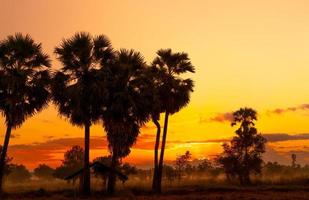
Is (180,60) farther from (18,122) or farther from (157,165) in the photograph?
(18,122)

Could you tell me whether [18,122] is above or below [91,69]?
below

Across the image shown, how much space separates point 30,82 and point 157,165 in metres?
17.9

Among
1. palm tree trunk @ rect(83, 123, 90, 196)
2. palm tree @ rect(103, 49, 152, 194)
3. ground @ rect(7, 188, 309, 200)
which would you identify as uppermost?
palm tree @ rect(103, 49, 152, 194)

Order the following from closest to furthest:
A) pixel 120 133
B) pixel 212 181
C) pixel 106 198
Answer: pixel 106 198 < pixel 120 133 < pixel 212 181

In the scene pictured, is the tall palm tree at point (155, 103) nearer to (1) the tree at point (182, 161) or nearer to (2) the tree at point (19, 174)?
(1) the tree at point (182, 161)

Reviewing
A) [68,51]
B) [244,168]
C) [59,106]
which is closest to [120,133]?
[59,106]

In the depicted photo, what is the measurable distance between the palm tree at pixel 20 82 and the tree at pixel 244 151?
3124 cm

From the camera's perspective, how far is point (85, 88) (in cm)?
4853

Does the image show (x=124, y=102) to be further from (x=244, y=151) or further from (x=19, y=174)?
(x=19, y=174)

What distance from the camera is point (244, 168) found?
68.0 meters

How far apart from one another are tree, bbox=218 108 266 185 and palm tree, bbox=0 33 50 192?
31242mm

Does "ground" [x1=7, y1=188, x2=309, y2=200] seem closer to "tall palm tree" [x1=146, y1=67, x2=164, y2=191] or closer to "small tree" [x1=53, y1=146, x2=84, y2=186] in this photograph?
"tall palm tree" [x1=146, y1=67, x2=164, y2=191]

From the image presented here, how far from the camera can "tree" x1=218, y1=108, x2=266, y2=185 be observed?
68.0m

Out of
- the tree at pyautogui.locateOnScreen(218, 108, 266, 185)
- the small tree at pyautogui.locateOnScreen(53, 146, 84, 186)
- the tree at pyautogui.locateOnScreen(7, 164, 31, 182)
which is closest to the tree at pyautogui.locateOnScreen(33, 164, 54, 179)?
the tree at pyautogui.locateOnScreen(7, 164, 31, 182)
